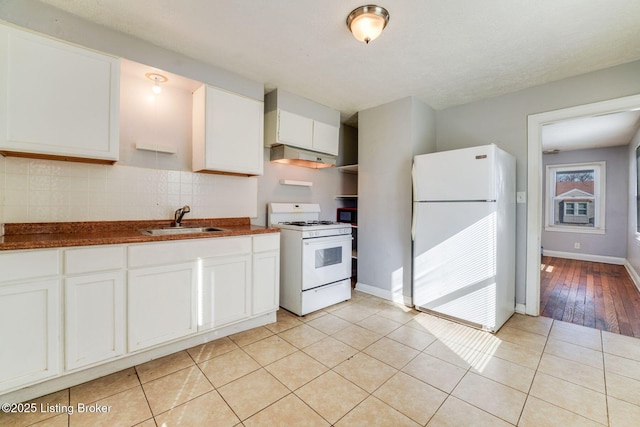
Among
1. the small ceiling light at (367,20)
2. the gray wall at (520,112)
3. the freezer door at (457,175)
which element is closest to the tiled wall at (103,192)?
the small ceiling light at (367,20)

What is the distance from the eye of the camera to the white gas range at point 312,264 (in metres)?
→ 2.72

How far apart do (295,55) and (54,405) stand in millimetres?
2859

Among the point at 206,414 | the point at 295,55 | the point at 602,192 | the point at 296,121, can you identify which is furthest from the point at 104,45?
the point at 602,192

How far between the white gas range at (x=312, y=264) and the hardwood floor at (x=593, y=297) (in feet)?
7.25

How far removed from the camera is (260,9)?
1752 millimetres

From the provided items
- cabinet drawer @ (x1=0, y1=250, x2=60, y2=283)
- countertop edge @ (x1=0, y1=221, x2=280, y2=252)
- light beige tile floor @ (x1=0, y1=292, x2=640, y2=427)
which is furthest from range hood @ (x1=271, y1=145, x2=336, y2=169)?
cabinet drawer @ (x1=0, y1=250, x2=60, y2=283)

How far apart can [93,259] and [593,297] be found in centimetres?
514

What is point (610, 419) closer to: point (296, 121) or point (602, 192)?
point (296, 121)

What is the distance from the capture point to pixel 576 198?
221 inches

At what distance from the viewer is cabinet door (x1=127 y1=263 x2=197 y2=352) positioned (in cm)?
180

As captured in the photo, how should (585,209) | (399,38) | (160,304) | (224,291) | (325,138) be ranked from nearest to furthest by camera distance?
(160,304)
(399,38)
(224,291)
(325,138)
(585,209)

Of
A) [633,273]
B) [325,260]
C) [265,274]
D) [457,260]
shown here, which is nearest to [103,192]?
[265,274]

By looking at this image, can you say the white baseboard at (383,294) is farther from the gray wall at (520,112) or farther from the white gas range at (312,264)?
the gray wall at (520,112)

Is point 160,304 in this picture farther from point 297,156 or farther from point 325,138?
point 325,138
